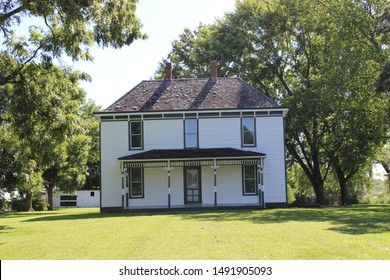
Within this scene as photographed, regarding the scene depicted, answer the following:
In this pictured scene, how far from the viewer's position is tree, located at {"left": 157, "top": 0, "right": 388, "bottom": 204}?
1173 inches

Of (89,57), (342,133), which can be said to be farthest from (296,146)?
(89,57)

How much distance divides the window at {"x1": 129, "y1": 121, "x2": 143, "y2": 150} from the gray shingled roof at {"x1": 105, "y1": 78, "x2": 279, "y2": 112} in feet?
3.10

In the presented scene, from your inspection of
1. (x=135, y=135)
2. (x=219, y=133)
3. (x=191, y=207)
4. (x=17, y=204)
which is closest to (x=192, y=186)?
(x=191, y=207)

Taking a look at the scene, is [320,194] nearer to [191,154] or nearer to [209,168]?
[209,168]

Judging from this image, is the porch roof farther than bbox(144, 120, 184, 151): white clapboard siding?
No

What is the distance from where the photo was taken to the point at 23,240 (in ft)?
47.2

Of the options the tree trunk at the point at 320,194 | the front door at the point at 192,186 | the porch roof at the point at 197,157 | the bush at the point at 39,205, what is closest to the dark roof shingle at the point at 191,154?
the porch roof at the point at 197,157

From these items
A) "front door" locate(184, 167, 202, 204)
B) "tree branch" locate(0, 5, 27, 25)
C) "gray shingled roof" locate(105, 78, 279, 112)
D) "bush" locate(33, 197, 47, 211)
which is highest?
"tree branch" locate(0, 5, 27, 25)

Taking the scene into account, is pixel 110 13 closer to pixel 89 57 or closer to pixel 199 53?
pixel 89 57

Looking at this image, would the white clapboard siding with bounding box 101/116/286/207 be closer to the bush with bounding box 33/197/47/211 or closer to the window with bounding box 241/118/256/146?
the window with bounding box 241/118/256/146

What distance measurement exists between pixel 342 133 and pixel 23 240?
28.1 metres

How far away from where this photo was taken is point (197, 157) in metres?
28.5

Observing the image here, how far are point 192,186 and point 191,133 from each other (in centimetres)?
330

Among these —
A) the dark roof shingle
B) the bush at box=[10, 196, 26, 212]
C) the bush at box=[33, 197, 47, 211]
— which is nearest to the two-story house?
the dark roof shingle
